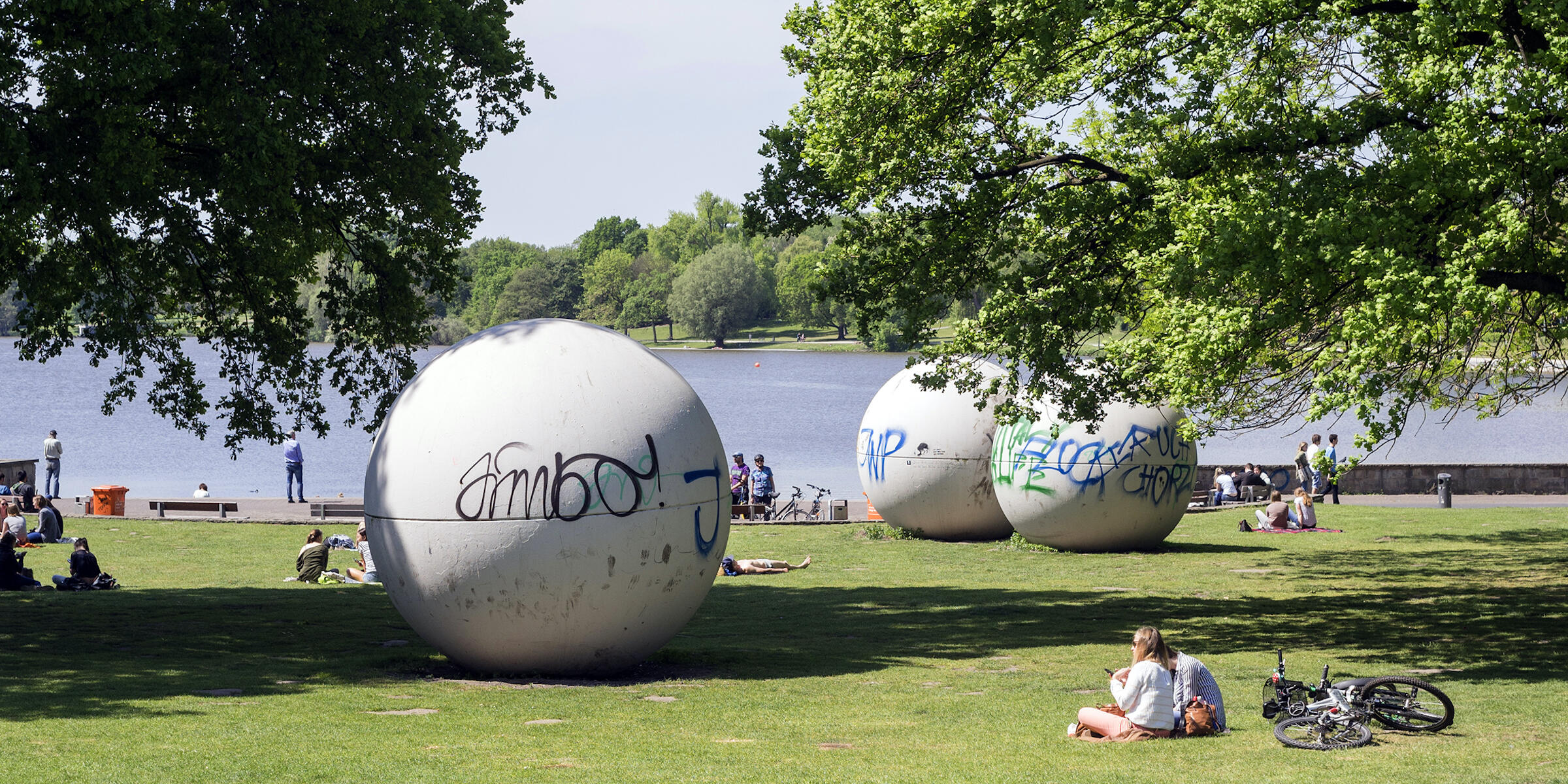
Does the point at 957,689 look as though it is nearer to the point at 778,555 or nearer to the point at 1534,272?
the point at 1534,272

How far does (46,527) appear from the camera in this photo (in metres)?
26.4

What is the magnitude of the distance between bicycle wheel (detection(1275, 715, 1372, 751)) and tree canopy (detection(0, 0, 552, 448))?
11.1m

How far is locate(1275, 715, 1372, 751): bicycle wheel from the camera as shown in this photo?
10.1 meters

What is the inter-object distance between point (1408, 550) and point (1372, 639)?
10.6 m

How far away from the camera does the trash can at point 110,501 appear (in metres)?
32.2

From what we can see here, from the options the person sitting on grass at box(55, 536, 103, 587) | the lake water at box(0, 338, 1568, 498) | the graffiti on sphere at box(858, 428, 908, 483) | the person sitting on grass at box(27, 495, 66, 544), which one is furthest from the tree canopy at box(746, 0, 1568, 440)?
the lake water at box(0, 338, 1568, 498)

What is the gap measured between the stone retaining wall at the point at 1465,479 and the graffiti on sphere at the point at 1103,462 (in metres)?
12.6

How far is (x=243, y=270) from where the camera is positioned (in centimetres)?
1834

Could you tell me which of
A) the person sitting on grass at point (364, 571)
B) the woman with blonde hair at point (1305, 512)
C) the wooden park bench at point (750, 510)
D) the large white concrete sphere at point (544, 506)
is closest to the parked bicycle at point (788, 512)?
the wooden park bench at point (750, 510)

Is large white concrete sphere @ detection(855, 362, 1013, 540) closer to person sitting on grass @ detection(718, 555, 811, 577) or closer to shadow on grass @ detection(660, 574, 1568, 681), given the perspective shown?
person sitting on grass @ detection(718, 555, 811, 577)

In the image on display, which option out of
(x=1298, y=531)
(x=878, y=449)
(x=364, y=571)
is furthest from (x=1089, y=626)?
(x=1298, y=531)

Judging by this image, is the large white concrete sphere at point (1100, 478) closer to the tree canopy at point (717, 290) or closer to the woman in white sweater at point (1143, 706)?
the woman in white sweater at point (1143, 706)

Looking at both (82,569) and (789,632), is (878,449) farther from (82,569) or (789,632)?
(82,569)

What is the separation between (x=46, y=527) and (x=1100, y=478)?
18628 millimetres
